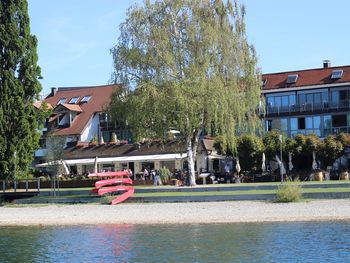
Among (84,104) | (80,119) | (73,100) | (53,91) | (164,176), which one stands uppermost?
(53,91)

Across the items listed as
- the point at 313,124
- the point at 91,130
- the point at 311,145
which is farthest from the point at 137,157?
the point at 313,124

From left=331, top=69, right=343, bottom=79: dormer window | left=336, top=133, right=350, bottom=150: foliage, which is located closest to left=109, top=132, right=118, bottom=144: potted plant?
left=331, top=69, right=343, bottom=79: dormer window

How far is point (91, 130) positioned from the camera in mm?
81250

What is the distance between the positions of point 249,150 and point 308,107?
1591 cm

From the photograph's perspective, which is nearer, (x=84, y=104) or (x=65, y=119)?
(x=65, y=119)

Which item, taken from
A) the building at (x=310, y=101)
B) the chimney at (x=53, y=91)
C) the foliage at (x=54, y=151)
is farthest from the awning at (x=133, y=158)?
the chimney at (x=53, y=91)

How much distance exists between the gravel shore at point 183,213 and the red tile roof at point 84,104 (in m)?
36.3

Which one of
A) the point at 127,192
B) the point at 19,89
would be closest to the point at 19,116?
the point at 19,89

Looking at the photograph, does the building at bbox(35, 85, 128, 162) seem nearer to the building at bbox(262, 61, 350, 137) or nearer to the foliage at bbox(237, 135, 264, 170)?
the building at bbox(262, 61, 350, 137)

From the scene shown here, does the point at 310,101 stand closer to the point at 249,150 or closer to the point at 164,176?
the point at 249,150

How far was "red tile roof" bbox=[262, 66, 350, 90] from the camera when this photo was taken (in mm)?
71750

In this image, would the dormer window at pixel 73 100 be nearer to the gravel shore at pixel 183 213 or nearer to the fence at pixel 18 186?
the fence at pixel 18 186

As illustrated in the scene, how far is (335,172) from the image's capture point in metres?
56.2

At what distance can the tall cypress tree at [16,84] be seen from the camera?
5047cm
